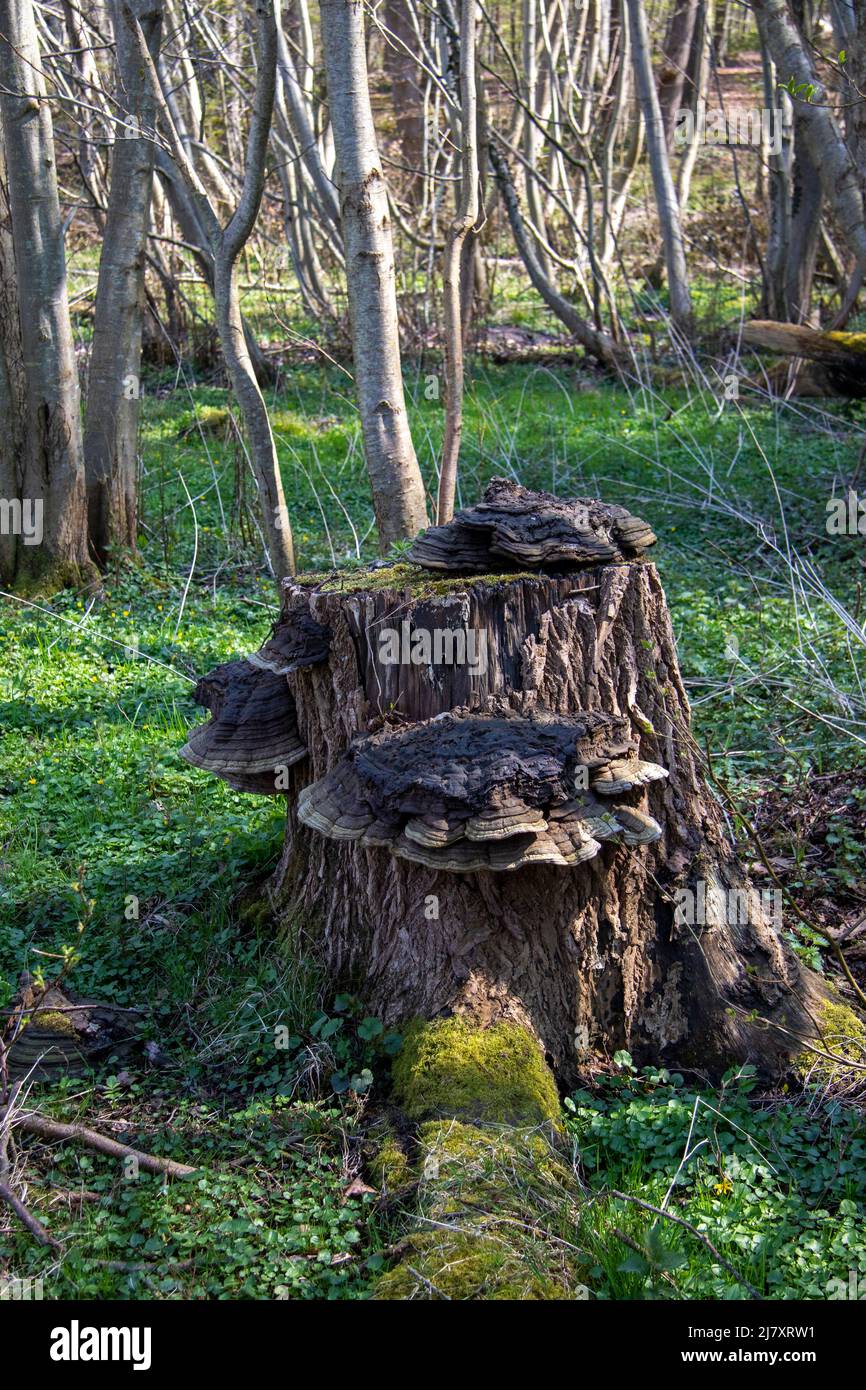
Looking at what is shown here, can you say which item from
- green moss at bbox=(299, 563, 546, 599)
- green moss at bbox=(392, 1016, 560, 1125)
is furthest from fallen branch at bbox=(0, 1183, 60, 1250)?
green moss at bbox=(299, 563, 546, 599)

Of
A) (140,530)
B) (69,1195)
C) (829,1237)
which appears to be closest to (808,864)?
(829,1237)

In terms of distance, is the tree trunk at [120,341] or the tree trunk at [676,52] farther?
the tree trunk at [676,52]

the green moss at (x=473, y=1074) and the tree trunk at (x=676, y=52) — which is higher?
the tree trunk at (x=676, y=52)

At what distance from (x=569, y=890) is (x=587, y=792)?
42 centimetres

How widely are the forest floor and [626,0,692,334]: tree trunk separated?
537 centimetres

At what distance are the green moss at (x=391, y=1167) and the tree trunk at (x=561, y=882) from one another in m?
0.43

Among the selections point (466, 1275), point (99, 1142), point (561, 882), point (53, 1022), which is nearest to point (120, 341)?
point (53, 1022)

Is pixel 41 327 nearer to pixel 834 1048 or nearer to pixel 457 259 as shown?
pixel 457 259

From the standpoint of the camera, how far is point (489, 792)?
2943mm

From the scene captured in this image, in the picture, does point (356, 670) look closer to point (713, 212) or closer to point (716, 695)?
point (716, 695)

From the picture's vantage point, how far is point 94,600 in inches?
290

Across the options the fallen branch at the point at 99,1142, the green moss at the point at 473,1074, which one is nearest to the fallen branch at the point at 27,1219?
the fallen branch at the point at 99,1142

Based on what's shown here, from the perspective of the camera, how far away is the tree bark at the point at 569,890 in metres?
3.40

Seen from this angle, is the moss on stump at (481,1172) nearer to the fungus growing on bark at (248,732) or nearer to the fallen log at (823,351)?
the fungus growing on bark at (248,732)
